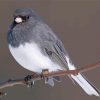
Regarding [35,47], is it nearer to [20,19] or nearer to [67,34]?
[20,19]

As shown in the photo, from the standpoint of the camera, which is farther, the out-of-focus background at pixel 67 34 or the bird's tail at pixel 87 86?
the out-of-focus background at pixel 67 34

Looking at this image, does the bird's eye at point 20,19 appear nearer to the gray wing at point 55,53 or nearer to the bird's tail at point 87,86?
the gray wing at point 55,53

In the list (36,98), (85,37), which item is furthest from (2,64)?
(85,37)

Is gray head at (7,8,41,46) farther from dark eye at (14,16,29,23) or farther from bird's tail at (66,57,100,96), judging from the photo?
bird's tail at (66,57,100,96)

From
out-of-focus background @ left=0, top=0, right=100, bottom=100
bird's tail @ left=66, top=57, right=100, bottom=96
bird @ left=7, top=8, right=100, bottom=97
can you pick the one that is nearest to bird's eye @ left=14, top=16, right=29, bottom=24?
bird @ left=7, top=8, right=100, bottom=97

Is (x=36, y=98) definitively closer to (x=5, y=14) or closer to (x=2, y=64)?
(x=2, y=64)

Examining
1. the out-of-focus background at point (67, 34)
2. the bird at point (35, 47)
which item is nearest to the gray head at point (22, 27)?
the bird at point (35, 47)

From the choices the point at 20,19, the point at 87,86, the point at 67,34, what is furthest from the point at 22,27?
the point at 67,34
